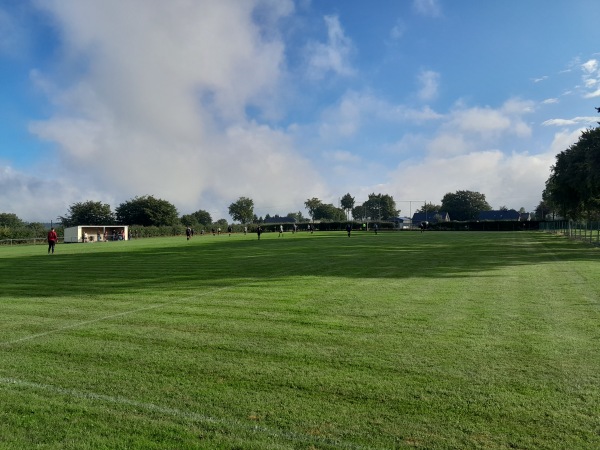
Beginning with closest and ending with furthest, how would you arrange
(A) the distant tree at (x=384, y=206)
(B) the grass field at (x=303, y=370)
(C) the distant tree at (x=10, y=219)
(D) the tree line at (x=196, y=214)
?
(B) the grass field at (x=303, y=370)
(D) the tree line at (x=196, y=214)
(C) the distant tree at (x=10, y=219)
(A) the distant tree at (x=384, y=206)

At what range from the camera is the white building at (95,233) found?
65688mm

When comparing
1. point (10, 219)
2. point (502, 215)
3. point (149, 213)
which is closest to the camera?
point (149, 213)

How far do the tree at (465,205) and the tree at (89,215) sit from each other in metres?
111

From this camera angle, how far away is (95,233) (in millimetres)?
69062

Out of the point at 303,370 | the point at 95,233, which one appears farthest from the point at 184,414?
the point at 95,233

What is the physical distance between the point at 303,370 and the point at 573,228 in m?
55.8

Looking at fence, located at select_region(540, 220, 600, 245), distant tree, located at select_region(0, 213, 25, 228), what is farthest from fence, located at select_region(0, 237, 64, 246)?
fence, located at select_region(540, 220, 600, 245)

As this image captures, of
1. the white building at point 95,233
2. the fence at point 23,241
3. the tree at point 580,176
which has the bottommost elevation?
the fence at point 23,241

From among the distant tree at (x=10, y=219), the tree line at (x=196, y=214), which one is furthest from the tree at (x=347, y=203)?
the distant tree at (x=10, y=219)

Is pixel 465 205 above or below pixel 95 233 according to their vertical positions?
above

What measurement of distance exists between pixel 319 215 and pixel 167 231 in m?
92.3

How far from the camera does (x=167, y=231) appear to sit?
9106cm

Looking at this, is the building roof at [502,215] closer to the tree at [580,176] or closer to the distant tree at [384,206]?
the distant tree at [384,206]

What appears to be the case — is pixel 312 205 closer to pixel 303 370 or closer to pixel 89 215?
pixel 89 215
